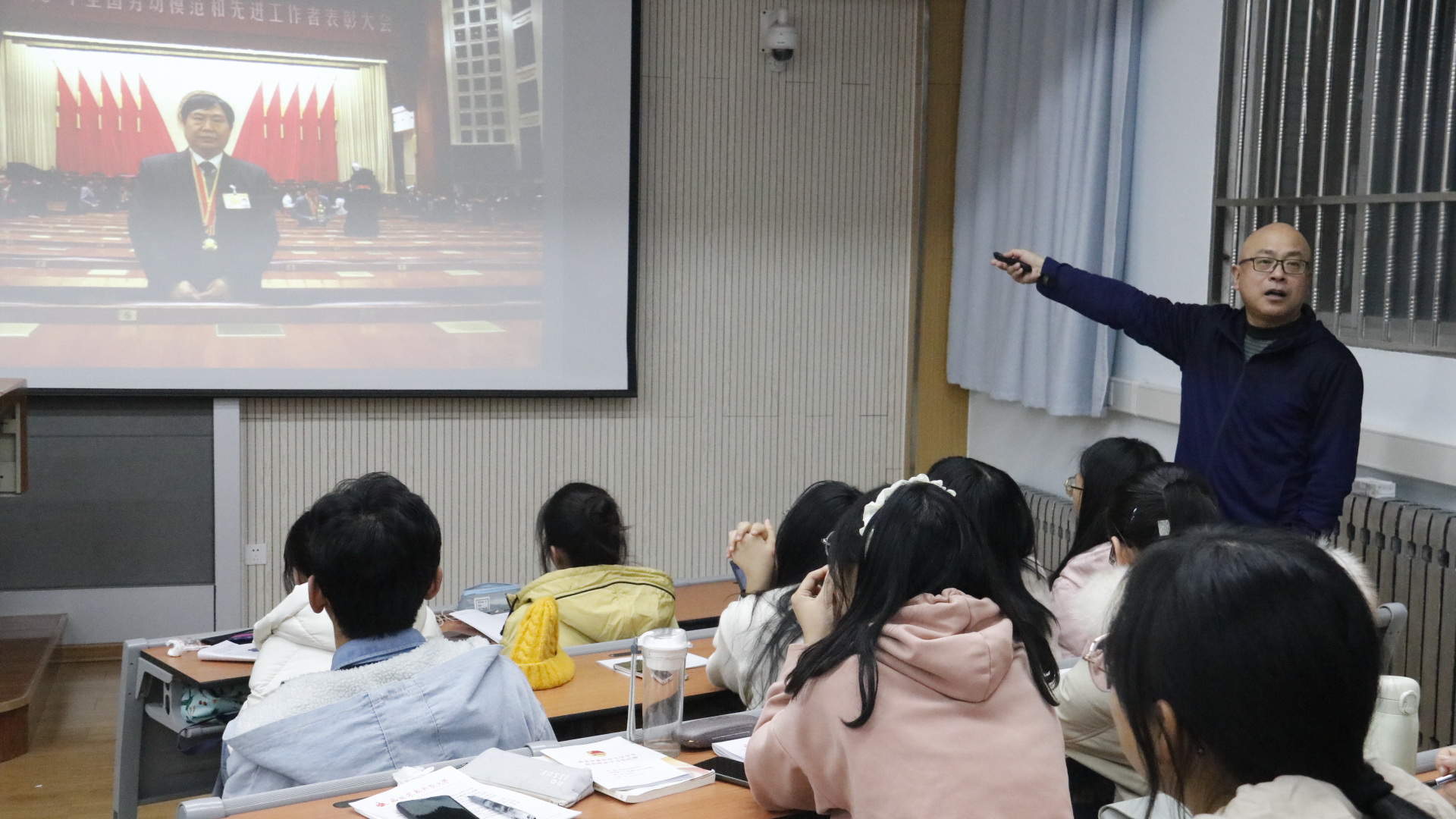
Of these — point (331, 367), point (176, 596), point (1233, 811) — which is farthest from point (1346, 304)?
point (176, 596)

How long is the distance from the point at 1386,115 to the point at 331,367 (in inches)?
144

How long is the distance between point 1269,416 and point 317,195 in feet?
11.4

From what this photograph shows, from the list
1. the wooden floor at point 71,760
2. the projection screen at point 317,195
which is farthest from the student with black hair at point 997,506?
the projection screen at point 317,195

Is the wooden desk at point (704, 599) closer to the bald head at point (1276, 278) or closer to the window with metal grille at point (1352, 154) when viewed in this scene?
the bald head at point (1276, 278)

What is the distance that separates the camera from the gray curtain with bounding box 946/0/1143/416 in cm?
433

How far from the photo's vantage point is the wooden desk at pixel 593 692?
2287 millimetres

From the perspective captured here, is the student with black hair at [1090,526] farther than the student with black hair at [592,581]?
No

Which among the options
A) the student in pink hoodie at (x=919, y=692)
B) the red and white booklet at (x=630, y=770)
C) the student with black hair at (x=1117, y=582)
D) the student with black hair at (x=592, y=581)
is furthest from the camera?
the student with black hair at (x=592, y=581)

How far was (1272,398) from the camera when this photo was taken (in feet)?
9.53

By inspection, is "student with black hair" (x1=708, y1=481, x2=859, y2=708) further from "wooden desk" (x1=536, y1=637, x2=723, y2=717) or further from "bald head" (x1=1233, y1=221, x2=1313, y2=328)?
"bald head" (x1=1233, y1=221, x2=1313, y2=328)

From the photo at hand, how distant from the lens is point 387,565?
1841 millimetres

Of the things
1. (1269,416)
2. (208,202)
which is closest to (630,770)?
(1269,416)

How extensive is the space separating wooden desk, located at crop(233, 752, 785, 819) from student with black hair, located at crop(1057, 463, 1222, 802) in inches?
19.1

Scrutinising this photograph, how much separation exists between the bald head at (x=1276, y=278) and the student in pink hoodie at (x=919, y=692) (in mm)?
1605
